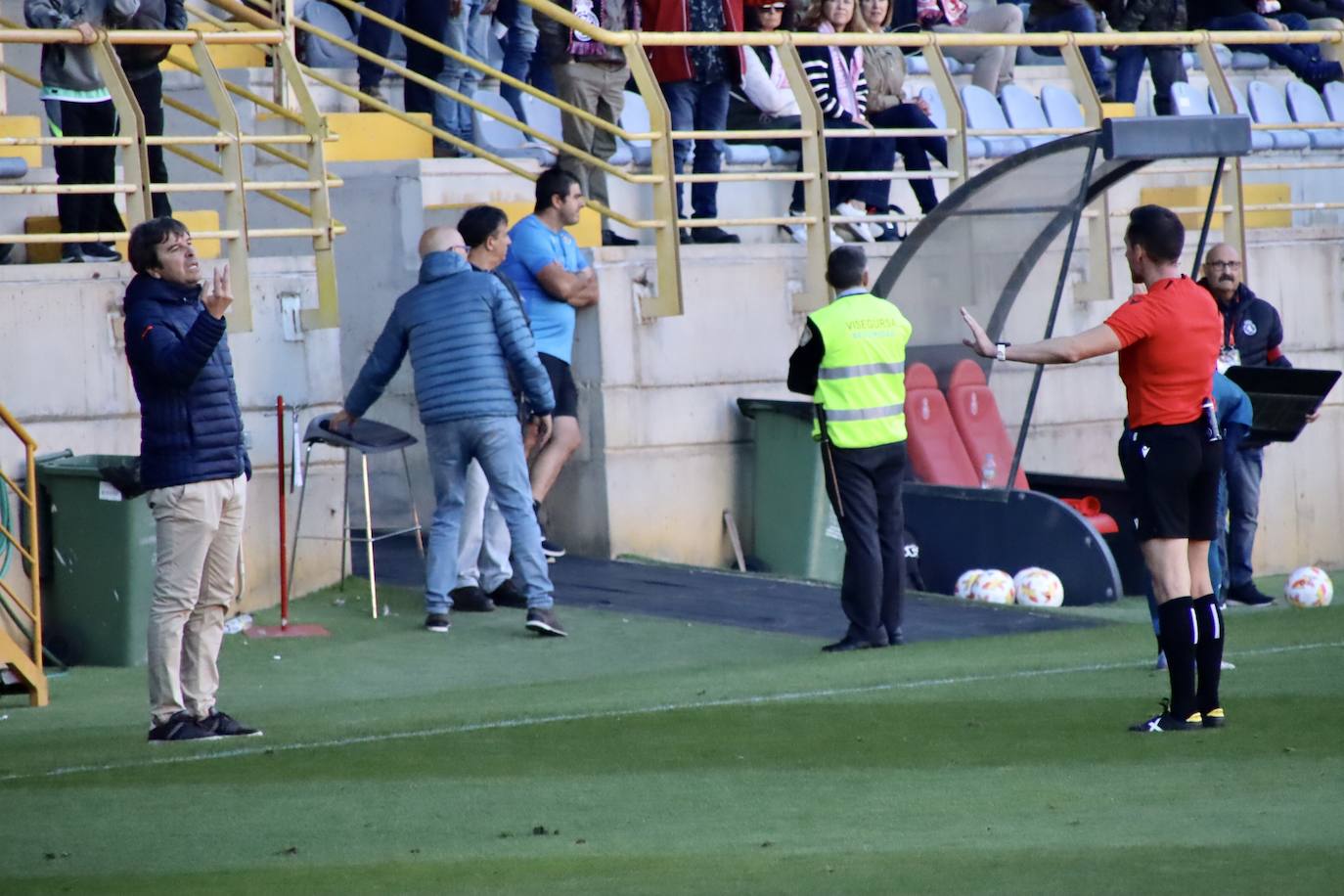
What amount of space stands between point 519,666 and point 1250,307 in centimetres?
564

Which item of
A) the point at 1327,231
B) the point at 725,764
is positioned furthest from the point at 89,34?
the point at 1327,231

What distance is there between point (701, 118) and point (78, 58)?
485 cm

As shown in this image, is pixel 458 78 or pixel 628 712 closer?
pixel 628 712

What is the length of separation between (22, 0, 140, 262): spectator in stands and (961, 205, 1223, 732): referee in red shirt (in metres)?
5.94

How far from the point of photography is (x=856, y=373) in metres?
10.9

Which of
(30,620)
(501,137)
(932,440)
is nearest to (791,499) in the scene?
(932,440)

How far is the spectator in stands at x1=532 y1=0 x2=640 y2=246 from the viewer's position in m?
14.4

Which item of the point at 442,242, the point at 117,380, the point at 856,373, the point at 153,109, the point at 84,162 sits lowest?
the point at 856,373

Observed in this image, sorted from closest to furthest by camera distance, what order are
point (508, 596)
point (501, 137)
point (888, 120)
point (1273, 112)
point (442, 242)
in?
1. point (442, 242)
2. point (508, 596)
3. point (501, 137)
4. point (888, 120)
5. point (1273, 112)

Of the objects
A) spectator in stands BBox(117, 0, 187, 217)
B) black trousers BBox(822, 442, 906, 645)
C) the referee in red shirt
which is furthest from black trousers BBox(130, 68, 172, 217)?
the referee in red shirt

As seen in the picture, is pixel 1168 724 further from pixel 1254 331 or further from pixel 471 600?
pixel 1254 331

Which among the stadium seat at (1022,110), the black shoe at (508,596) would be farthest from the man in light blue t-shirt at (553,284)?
the stadium seat at (1022,110)

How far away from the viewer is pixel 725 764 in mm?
7574

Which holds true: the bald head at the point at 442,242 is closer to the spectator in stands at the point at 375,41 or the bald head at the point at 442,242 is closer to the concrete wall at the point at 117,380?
the concrete wall at the point at 117,380
